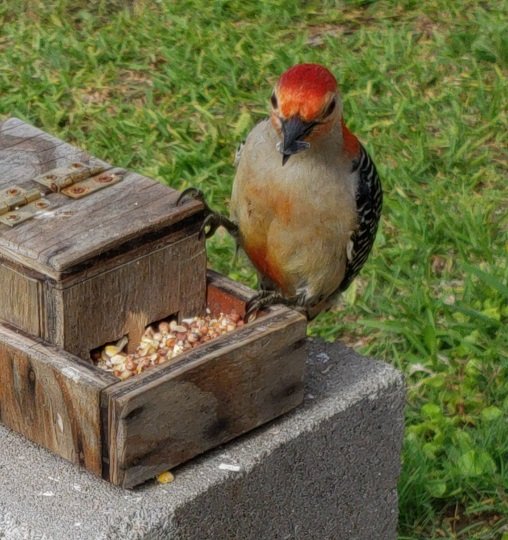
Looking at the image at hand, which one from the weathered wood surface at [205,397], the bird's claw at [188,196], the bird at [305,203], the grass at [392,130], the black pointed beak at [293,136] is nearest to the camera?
the weathered wood surface at [205,397]

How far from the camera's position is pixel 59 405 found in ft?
10.7

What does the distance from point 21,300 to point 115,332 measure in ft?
0.88

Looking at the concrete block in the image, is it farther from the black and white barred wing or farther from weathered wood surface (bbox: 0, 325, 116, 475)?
the black and white barred wing

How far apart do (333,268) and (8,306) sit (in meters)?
1.23

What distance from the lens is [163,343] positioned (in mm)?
3562

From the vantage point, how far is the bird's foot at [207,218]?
11.8ft

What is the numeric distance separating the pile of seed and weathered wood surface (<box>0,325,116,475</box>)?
19 cm

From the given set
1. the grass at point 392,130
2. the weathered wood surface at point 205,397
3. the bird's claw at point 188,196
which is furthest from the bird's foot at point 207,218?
the grass at point 392,130

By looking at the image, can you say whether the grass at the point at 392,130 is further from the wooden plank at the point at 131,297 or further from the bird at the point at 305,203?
the wooden plank at the point at 131,297

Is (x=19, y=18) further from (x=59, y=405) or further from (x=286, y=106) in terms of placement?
(x=59, y=405)

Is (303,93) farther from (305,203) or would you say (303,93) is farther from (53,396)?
(53,396)

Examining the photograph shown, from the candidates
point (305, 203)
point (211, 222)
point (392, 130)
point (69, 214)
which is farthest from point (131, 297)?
point (392, 130)

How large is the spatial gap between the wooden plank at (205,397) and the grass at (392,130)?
127 cm

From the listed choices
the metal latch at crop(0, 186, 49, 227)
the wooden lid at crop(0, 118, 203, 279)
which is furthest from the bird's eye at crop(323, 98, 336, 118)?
the metal latch at crop(0, 186, 49, 227)
